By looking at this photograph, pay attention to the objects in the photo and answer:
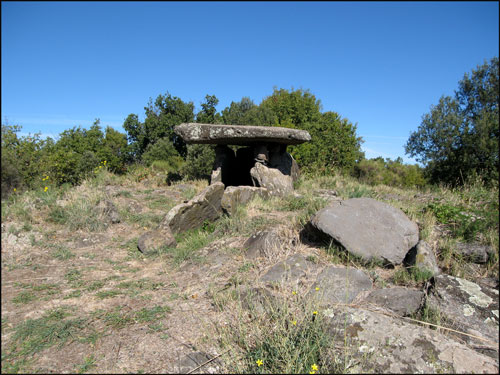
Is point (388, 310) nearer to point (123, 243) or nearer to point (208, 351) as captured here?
point (208, 351)

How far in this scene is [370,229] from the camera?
15.3 ft

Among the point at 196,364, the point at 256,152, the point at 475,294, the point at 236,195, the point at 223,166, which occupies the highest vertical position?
the point at 256,152

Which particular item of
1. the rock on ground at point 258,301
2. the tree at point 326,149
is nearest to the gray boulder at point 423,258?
the rock on ground at point 258,301

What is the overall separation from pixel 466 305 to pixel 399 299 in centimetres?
66

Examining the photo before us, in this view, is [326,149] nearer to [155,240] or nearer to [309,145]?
[309,145]

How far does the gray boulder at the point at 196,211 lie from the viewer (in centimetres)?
604

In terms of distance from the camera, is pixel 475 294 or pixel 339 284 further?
pixel 339 284

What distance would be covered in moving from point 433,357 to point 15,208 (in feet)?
21.9

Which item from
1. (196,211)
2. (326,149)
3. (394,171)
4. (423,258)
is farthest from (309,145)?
(394,171)

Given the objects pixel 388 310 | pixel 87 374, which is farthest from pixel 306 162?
pixel 87 374

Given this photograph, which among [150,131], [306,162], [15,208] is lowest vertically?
[15,208]

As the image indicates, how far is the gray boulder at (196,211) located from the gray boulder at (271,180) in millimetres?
1587

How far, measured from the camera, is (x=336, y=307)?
3.23m

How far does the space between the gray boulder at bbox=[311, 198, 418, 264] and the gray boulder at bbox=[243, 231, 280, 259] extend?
0.72 meters
